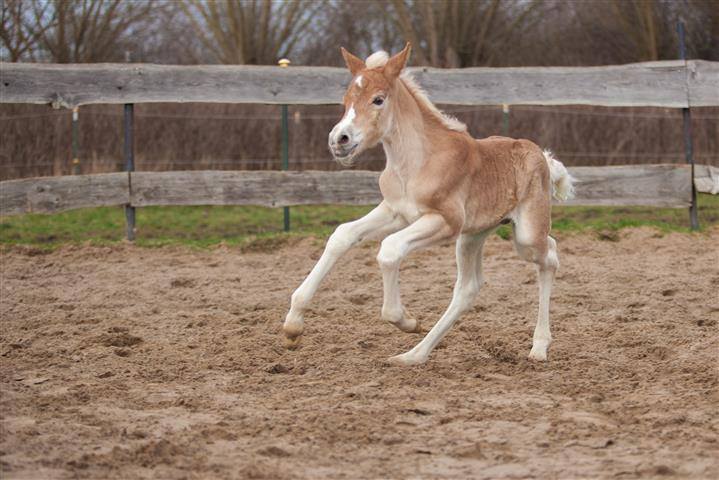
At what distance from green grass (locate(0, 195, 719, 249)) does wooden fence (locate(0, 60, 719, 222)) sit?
16.7 inches

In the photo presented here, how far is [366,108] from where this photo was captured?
5258 mm

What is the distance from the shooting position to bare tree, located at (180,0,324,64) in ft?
61.8

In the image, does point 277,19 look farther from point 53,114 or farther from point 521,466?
point 521,466

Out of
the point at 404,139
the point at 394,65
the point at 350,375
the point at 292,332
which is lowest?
the point at 350,375

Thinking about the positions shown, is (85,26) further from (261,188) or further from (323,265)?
(323,265)

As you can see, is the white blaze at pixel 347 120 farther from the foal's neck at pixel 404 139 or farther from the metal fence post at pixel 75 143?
the metal fence post at pixel 75 143

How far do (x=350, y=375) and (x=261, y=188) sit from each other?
18.2 feet

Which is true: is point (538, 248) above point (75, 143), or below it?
below

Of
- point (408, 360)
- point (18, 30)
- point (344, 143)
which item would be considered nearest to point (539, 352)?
point (408, 360)

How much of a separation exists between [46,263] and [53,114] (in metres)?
4.75

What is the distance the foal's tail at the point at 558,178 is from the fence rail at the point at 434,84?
4.40m

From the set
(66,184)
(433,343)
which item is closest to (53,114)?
(66,184)

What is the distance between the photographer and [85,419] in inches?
174

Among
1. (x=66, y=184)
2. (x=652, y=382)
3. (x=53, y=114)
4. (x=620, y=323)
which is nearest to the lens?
(x=652, y=382)
